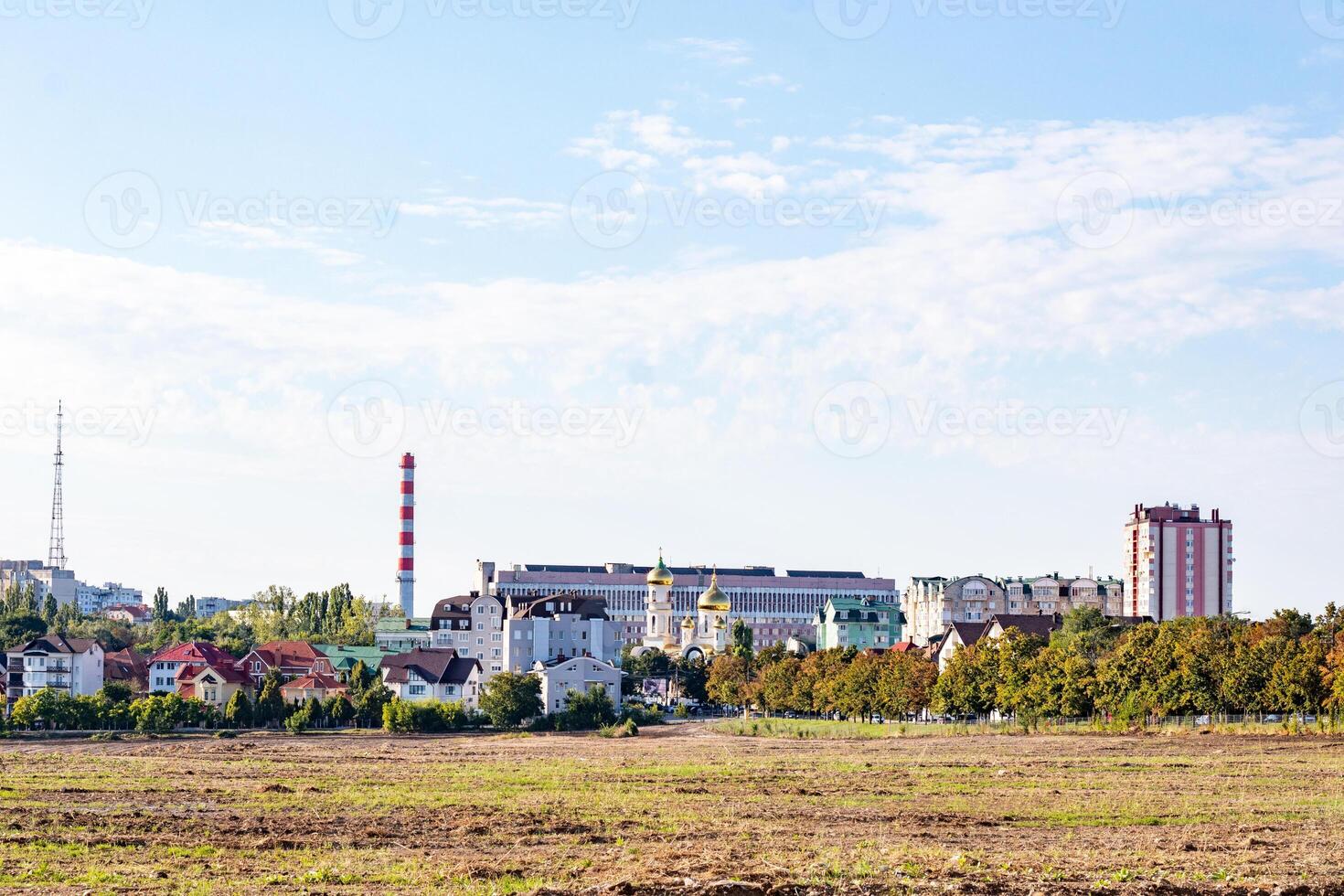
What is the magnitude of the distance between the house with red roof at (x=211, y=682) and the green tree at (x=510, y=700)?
25036 millimetres

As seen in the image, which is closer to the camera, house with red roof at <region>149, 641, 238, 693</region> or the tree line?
the tree line

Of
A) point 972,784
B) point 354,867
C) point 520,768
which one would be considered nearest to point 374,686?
point 520,768

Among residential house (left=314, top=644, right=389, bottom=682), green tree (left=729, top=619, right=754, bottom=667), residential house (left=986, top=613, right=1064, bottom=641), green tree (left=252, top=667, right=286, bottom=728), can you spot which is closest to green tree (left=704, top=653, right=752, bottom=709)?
green tree (left=729, top=619, right=754, bottom=667)

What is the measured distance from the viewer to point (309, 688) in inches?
5005

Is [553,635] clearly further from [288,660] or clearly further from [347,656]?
[288,660]

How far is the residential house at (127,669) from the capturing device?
461ft

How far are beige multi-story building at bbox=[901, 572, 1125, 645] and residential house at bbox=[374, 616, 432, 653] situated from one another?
5746 centimetres

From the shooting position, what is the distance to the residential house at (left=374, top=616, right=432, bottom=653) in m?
171

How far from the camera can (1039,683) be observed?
88.6 m

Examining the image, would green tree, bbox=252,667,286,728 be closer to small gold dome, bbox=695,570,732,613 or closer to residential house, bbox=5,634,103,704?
residential house, bbox=5,634,103,704

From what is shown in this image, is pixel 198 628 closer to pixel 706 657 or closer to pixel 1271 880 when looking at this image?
pixel 706 657

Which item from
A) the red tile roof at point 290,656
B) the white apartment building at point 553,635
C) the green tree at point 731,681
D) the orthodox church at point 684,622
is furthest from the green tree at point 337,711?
the orthodox church at point 684,622

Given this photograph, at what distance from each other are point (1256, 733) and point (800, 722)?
36562mm

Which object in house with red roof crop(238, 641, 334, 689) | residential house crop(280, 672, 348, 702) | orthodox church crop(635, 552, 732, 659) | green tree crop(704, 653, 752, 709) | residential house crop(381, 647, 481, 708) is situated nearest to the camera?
residential house crop(280, 672, 348, 702)
